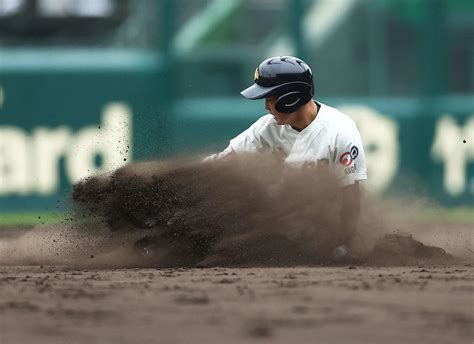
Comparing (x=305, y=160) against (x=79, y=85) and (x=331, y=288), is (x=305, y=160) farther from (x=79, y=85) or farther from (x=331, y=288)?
Result: (x=79, y=85)

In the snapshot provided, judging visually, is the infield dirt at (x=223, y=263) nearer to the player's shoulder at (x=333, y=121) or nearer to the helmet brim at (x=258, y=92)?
the player's shoulder at (x=333, y=121)

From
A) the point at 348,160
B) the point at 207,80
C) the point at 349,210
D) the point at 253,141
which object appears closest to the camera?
the point at 348,160

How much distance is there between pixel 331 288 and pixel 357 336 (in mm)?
1486

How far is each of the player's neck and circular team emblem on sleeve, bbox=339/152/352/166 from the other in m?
0.38

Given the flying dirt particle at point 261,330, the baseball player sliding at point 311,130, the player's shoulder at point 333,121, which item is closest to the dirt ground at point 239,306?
the flying dirt particle at point 261,330

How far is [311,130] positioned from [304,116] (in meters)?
0.13

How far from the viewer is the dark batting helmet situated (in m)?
8.44

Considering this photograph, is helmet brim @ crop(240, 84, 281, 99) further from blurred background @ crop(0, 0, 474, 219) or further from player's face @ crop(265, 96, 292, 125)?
blurred background @ crop(0, 0, 474, 219)

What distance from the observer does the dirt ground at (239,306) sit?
5.39 metres

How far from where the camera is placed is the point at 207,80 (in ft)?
44.0

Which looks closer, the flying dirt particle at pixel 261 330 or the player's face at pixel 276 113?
the flying dirt particle at pixel 261 330

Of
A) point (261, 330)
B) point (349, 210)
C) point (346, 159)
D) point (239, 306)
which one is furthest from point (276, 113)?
point (261, 330)

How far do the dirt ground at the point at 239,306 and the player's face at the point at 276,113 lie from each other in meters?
1.16

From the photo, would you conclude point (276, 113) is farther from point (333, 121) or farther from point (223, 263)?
point (223, 263)
